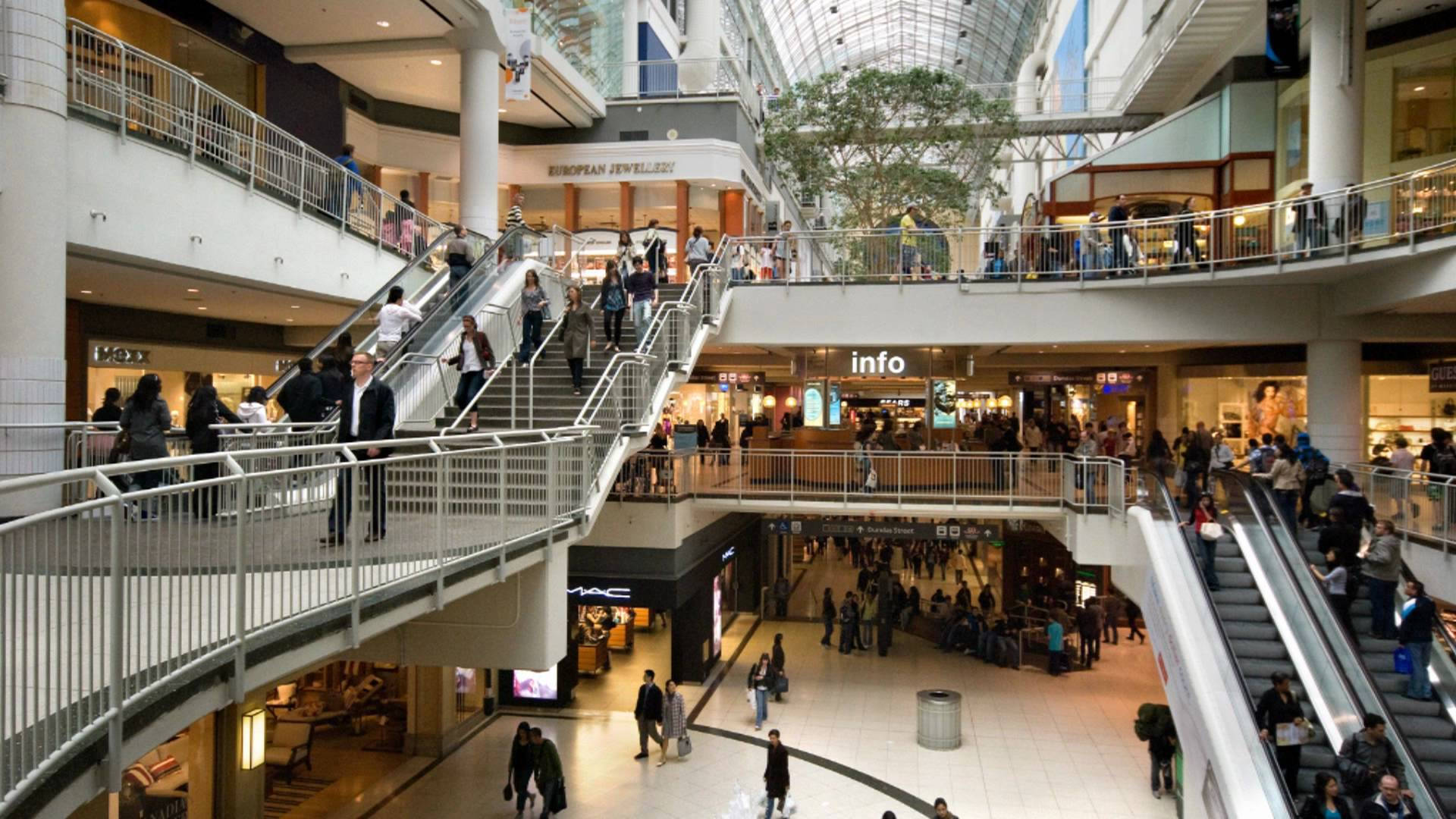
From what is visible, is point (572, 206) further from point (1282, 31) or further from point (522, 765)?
point (522, 765)

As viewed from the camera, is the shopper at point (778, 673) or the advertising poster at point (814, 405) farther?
the advertising poster at point (814, 405)

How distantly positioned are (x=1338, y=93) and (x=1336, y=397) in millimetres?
5049

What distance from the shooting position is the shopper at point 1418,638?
9.63m

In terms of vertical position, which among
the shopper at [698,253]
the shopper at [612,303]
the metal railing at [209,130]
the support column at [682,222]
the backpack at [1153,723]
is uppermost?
the support column at [682,222]

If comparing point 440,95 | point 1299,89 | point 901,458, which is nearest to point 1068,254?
point 901,458

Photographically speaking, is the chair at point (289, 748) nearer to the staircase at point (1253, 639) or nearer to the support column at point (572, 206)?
the staircase at point (1253, 639)

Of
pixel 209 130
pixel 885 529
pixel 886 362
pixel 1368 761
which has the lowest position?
pixel 1368 761

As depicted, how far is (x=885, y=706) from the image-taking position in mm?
17953

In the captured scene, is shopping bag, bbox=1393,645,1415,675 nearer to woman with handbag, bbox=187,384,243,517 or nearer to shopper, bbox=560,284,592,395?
shopper, bbox=560,284,592,395

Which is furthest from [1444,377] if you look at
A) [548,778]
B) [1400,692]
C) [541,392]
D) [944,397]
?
[548,778]

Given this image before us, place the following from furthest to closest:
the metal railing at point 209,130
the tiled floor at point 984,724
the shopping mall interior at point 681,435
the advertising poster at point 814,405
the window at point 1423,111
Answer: the advertising poster at point 814,405, the window at point 1423,111, the tiled floor at point 984,724, the metal railing at point 209,130, the shopping mall interior at point 681,435

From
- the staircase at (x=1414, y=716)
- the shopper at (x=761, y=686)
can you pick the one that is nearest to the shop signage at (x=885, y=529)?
the shopper at (x=761, y=686)

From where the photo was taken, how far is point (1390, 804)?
7840mm

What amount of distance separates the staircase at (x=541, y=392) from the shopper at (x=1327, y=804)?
323 inches
